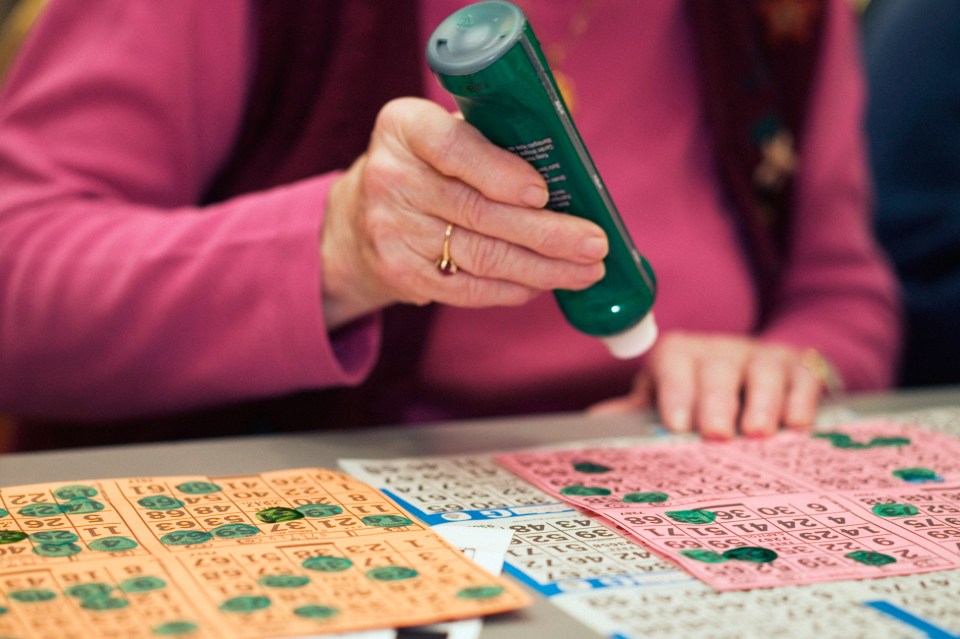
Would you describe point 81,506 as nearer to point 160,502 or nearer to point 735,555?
point 160,502

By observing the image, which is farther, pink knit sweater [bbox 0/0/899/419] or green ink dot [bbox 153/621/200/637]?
pink knit sweater [bbox 0/0/899/419]

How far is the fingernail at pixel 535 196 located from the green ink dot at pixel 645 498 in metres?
0.15

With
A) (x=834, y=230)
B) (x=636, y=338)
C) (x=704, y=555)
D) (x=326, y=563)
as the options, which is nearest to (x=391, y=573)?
(x=326, y=563)

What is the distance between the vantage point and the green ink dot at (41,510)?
0.42 metres

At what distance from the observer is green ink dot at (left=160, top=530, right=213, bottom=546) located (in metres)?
0.39

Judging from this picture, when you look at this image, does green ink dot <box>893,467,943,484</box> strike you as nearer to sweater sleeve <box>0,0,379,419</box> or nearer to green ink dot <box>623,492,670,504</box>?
green ink dot <box>623,492,670,504</box>

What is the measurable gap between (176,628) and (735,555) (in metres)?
0.22

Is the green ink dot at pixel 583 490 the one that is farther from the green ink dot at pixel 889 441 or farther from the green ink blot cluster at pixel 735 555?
the green ink dot at pixel 889 441

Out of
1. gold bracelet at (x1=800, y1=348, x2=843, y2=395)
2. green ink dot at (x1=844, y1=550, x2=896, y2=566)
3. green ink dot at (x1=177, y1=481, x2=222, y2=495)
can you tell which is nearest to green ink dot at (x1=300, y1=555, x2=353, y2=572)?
green ink dot at (x1=177, y1=481, x2=222, y2=495)

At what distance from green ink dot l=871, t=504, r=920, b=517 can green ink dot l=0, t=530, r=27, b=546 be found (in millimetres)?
368

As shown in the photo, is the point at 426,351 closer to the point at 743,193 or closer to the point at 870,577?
the point at 743,193

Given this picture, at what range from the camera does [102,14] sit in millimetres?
674

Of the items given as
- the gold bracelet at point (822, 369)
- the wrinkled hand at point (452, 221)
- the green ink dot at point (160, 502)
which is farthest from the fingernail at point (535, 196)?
the gold bracelet at point (822, 369)

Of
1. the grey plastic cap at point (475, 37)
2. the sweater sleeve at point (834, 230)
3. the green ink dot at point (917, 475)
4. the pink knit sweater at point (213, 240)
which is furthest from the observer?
the sweater sleeve at point (834, 230)
